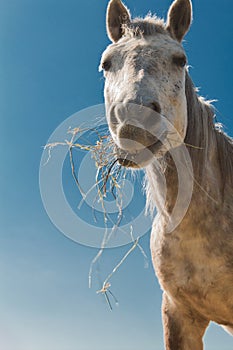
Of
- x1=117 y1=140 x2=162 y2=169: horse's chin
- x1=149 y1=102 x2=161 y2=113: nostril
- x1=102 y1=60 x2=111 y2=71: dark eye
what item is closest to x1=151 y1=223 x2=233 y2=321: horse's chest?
x1=117 y1=140 x2=162 y2=169: horse's chin

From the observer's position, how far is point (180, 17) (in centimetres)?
404

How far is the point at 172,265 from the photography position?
151 inches

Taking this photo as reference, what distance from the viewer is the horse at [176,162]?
3.20m

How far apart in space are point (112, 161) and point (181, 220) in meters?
0.83

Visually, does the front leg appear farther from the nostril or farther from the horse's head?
the nostril

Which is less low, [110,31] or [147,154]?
[110,31]

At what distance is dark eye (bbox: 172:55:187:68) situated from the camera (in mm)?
3551


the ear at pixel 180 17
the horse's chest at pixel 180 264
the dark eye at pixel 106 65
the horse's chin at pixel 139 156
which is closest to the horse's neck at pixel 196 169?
the horse's chest at pixel 180 264

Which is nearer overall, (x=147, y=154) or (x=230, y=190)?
(x=147, y=154)

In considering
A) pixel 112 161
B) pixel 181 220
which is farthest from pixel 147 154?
pixel 181 220

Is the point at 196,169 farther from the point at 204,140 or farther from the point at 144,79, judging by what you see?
the point at 144,79

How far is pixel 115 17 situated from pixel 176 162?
1.58 metres

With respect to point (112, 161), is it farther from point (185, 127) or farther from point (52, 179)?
point (52, 179)

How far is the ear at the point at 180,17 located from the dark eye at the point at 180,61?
1.62 feet
